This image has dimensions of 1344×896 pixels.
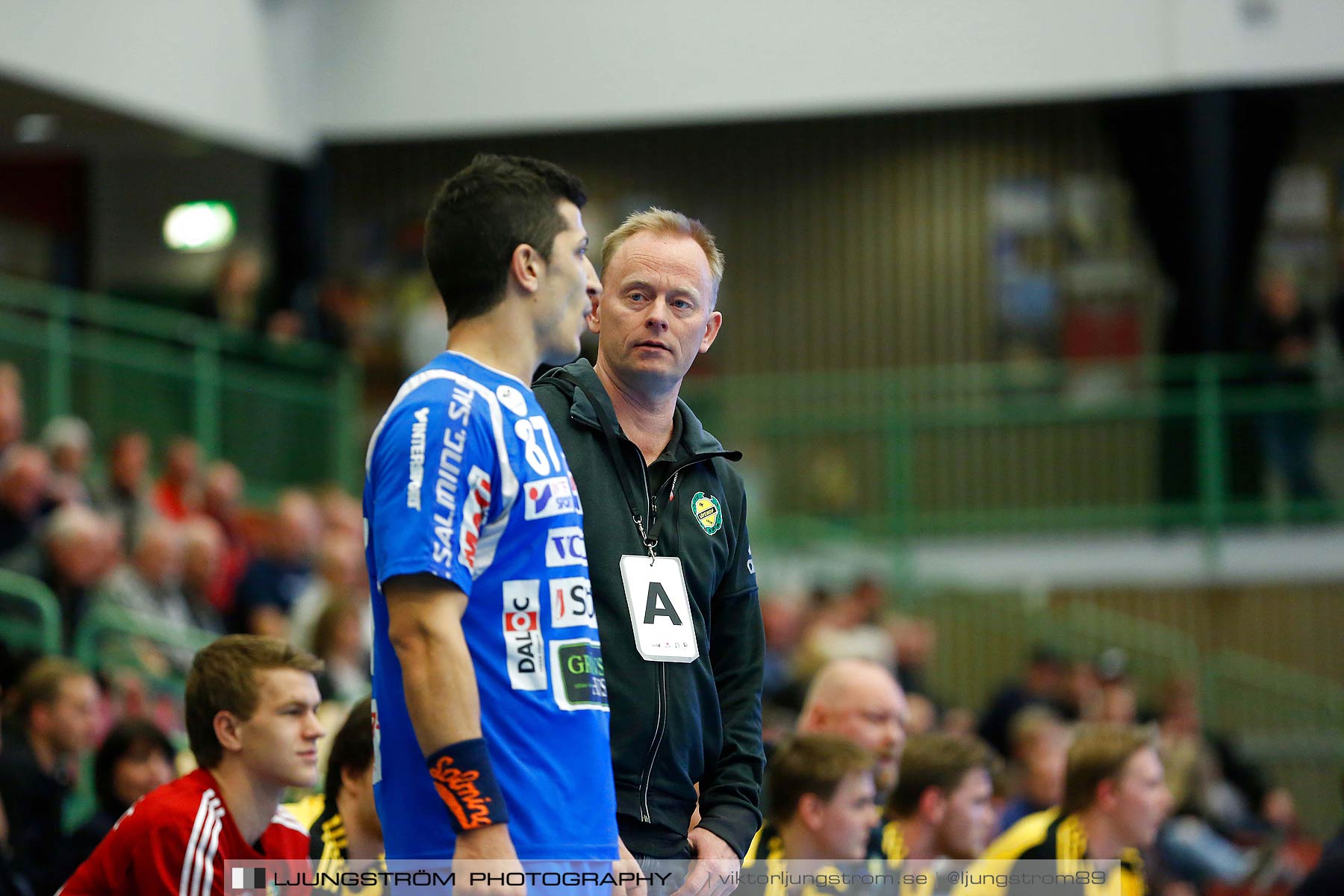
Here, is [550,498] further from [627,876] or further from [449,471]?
[627,876]

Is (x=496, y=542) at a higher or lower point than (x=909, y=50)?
lower

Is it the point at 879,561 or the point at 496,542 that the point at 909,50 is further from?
the point at 496,542

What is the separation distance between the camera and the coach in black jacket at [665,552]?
3340 mm

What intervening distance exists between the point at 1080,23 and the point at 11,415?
9.30 metres

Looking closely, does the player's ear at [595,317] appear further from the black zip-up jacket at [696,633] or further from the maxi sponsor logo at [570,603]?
the maxi sponsor logo at [570,603]

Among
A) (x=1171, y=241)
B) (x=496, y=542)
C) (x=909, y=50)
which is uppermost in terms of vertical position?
(x=909, y=50)

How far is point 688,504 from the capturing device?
355cm

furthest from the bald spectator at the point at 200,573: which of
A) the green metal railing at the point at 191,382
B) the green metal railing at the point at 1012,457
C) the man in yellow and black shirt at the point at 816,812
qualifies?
the green metal railing at the point at 1012,457

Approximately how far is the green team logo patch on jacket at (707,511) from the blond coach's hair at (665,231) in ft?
1.39

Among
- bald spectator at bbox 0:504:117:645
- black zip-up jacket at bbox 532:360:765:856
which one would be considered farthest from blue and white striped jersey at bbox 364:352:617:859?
bald spectator at bbox 0:504:117:645

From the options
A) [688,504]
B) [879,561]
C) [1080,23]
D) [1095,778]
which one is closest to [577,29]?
[1080,23]

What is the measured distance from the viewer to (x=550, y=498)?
293 cm

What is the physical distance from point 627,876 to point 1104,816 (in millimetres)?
3225

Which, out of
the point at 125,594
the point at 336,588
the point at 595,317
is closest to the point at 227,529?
the point at 336,588
